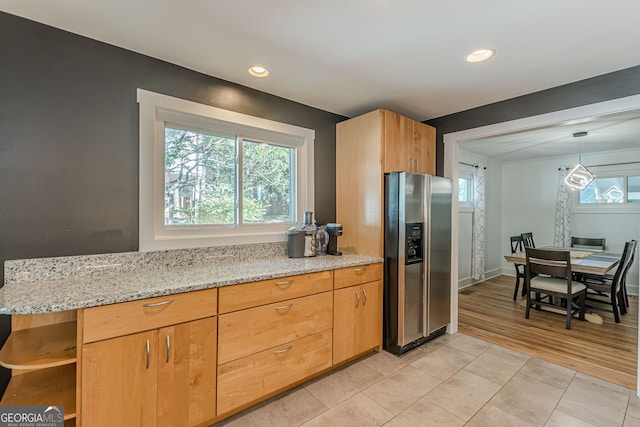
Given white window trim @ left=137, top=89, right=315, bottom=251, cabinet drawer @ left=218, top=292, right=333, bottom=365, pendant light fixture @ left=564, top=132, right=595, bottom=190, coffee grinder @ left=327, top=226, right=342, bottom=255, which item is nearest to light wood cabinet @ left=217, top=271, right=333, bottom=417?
cabinet drawer @ left=218, top=292, right=333, bottom=365

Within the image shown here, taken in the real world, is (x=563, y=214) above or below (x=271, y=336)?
above

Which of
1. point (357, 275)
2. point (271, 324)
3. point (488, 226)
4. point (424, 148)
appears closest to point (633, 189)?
point (488, 226)

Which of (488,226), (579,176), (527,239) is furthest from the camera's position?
(488,226)

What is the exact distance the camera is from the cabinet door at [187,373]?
145 centimetres

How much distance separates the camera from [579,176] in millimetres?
3840

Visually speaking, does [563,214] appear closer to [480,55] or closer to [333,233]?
[480,55]

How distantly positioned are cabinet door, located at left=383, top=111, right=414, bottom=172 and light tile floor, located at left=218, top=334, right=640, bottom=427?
1.74 metres

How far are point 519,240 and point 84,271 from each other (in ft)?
18.4

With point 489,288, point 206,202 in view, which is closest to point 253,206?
point 206,202

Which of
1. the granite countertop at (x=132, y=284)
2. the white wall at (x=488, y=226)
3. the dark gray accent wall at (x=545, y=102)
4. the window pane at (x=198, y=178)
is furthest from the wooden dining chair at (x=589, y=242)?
the window pane at (x=198, y=178)

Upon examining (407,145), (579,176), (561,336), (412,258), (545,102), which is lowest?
(561,336)

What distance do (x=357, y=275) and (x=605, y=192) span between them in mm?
5305

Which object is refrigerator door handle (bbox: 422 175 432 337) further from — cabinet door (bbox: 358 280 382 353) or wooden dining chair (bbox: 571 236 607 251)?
wooden dining chair (bbox: 571 236 607 251)

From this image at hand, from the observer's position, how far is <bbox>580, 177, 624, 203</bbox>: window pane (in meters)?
4.69
